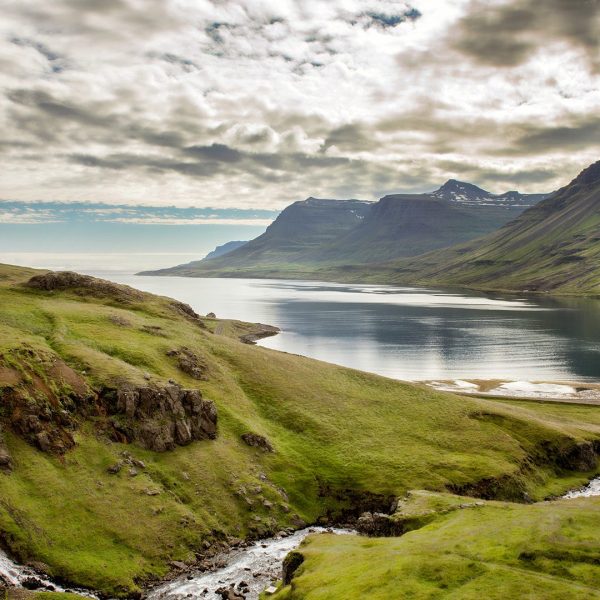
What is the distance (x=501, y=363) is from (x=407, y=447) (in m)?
107

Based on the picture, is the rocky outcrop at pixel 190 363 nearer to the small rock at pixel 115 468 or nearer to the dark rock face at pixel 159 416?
the dark rock face at pixel 159 416

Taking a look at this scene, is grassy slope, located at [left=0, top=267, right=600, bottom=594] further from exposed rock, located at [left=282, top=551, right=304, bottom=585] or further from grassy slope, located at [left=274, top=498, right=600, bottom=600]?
grassy slope, located at [left=274, top=498, right=600, bottom=600]

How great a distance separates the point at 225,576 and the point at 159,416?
2598 centimetres

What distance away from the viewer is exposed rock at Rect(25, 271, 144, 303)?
11881 centimetres

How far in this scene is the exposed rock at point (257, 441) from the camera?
7987 centimetres

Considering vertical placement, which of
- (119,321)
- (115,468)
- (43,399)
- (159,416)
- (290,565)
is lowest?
(290,565)

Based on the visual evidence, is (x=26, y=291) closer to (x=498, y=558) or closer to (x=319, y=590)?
(x=319, y=590)

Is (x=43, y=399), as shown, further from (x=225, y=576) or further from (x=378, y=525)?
(x=378, y=525)

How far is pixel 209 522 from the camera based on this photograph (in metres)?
63.9

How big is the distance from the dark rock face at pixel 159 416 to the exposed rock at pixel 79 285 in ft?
157

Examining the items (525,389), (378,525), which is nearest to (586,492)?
(378,525)

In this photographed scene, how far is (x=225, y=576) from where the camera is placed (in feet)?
181

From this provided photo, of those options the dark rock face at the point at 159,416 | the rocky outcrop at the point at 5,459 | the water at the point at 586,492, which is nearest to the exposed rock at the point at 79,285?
the dark rock face at the point at 159,416

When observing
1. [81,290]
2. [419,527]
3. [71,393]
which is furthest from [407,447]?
[81,290]
